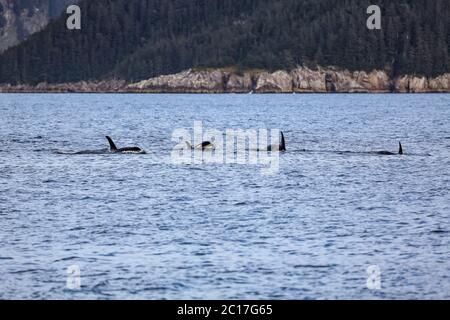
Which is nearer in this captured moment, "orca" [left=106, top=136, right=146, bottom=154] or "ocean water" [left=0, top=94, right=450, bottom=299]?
"ocean water" [left=0, top=94, right=450, bottom=299]

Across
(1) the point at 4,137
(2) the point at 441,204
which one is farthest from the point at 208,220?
(1) the point at 4,137

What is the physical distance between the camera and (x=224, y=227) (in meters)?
39.5

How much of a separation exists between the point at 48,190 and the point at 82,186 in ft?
6.87

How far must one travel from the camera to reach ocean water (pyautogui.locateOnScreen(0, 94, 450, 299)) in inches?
1192

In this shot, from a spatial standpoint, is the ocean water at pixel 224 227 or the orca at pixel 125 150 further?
the orca at pixel 125 150

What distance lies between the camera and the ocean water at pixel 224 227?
30281 millimetres

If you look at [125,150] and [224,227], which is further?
[125,150]

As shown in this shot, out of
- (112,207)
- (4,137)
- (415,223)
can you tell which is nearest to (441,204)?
(415,223)

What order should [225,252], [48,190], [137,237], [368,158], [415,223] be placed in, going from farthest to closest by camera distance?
1. [368,158]
2. [48,190]
3. [415,223]
4. [137,237]
5. [225,252]

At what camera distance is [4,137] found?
98.3 meters

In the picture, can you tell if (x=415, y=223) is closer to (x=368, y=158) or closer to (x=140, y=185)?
(x=140, y=185)

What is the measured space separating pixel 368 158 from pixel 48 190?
2647 cm
